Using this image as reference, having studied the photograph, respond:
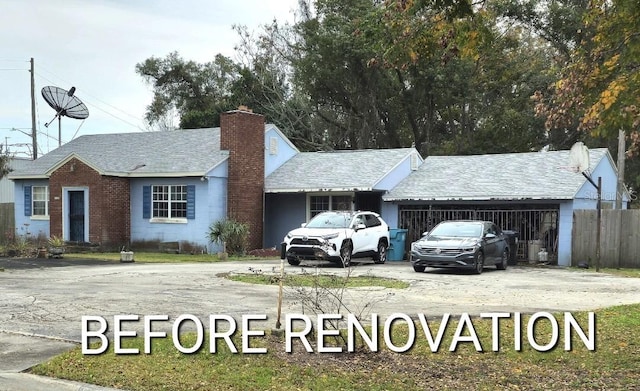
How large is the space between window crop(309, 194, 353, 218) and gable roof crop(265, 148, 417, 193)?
763 mm

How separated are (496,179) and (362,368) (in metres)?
19.8

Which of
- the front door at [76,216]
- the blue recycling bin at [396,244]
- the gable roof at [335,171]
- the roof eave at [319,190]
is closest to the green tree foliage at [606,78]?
the blue recycling bin at [396,244]

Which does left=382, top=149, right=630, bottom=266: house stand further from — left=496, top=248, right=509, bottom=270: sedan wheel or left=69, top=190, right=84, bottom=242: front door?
left=69, top=190, right=84, bottom=242: front door

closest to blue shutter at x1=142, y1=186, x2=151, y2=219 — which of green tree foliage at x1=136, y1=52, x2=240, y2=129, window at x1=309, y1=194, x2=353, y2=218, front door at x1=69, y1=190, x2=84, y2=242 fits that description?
front door at x1=69, y1=190, x2=84, y2=242

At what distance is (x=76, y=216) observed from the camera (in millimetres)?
27672

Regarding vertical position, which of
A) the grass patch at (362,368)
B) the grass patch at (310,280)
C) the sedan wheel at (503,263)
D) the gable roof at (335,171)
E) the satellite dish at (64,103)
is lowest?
the sedan wheel at (503,263)

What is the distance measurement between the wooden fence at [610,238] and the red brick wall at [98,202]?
669 inches

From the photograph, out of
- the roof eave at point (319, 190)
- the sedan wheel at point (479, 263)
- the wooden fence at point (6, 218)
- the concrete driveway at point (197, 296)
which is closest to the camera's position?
the concrete driveway at point (197, 296)

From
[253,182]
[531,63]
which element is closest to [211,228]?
[253,182]

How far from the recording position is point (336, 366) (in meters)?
6.92

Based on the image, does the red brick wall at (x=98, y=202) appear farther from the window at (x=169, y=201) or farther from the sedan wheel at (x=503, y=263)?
the sedan wheel at (x=503, y=263)

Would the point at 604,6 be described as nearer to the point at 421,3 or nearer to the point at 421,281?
the point at 421,3

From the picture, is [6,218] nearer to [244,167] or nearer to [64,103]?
[64,103]

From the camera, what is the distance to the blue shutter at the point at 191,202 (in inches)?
1047
